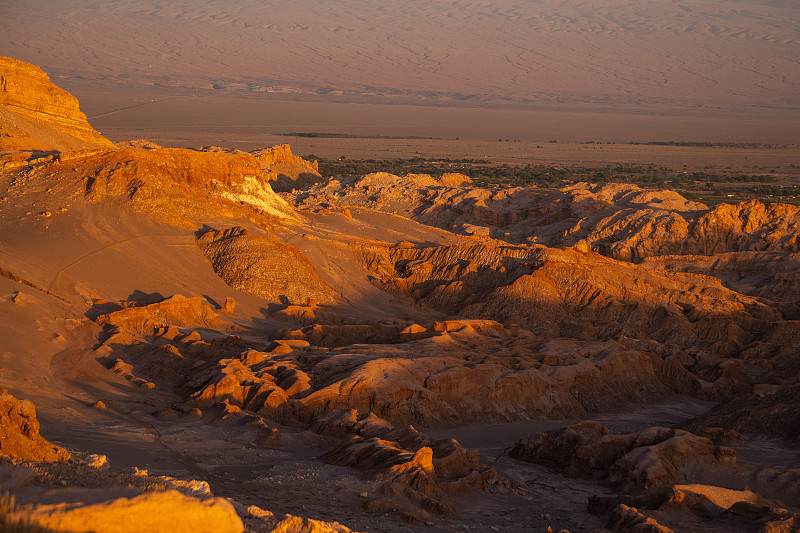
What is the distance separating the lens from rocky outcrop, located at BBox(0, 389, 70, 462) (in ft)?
44.4

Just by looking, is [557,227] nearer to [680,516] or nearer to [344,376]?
[344,376]

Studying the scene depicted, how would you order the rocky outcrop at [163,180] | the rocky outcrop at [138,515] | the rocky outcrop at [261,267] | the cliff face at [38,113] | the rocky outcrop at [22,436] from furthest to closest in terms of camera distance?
the cliff face at [38,113] → the rocky outcrop at [163,180] → the rocky outcrop at [261,267] → the rocky outcrop at [22,436] → the rocky outcrop at [138,515]

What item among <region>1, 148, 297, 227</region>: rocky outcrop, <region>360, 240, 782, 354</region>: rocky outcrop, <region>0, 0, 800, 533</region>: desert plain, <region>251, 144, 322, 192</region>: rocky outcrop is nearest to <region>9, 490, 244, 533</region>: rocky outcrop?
<region>0, 0, 800, 533</region>: desert plain

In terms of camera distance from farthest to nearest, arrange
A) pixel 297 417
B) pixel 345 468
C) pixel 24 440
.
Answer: pixel 297 417
pixel 345 468
pixel 24 440

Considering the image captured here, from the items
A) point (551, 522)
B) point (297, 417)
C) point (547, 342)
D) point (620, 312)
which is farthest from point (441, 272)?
point (551, 522)

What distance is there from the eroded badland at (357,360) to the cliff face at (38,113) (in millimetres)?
208

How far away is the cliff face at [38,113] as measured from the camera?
48.2 metres

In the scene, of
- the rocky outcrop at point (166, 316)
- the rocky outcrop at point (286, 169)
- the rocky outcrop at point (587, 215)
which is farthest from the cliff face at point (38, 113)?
the rocky outcrop at point (286, 169)

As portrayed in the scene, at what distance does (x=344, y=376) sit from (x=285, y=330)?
752 cm

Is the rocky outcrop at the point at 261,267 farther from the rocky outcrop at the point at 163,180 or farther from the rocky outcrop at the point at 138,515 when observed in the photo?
the rocky outcrop at the point at 138,515


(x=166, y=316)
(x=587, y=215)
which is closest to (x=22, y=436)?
(x=166, y=316)

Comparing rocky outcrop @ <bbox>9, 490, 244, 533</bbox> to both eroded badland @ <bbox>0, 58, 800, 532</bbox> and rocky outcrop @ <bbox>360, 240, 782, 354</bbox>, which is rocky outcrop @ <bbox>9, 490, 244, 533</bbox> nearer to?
eroded badland @ <bbox>0, 58, 800, 532</bbox>

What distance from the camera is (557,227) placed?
60.2m

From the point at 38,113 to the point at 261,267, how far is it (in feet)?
77.2
